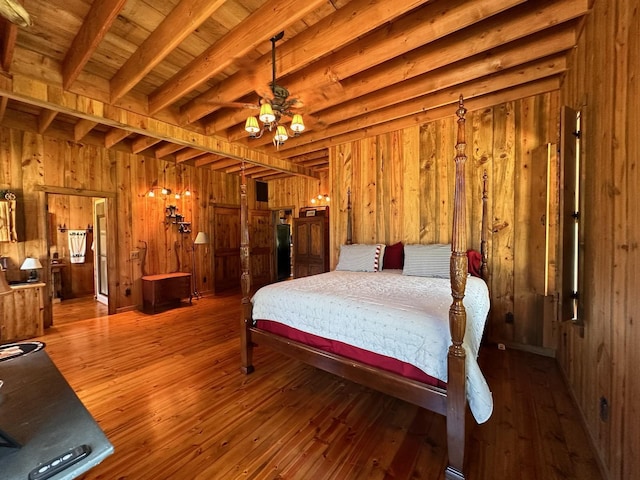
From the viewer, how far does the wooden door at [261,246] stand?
276 inches

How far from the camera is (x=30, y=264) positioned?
11.9 feet

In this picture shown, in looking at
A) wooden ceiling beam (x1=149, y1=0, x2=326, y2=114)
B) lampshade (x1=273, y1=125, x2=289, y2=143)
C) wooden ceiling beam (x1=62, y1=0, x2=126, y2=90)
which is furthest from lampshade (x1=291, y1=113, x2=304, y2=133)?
wooden ceiling beam (x1=62, y1=0, x2=126, y2=90)

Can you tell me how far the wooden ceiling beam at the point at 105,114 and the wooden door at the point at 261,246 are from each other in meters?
2.55

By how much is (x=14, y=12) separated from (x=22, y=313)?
3990mm

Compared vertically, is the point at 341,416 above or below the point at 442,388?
below

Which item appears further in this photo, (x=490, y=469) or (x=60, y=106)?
(x=60, y=106)

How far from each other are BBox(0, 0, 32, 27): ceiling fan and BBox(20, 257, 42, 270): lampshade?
388 cm

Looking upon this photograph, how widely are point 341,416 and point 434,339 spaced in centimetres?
99

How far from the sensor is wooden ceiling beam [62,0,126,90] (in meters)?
1.83

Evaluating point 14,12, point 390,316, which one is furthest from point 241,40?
point 390,316

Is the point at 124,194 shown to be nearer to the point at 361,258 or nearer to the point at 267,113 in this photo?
the point at 267,113

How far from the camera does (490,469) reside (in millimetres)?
1533

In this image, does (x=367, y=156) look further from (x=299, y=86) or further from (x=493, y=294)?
(x=493, y=294)

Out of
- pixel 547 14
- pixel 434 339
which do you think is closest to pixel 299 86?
pixel 547 14
